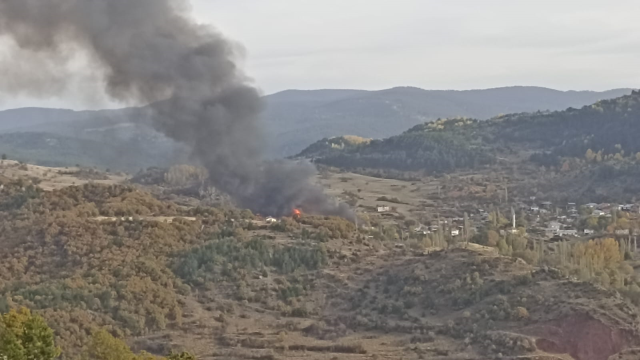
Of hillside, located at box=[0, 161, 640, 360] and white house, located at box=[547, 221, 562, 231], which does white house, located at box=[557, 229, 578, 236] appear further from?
hillside, located at box=[0, 161, 640, 360]

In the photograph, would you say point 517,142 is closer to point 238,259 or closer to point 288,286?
point 238,259

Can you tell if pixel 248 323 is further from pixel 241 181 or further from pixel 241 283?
pixel 241 181

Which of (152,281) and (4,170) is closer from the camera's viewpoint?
(152,281)

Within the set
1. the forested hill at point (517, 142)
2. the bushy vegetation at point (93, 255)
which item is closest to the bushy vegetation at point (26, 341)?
the bushy vegetation at point (93, 255)

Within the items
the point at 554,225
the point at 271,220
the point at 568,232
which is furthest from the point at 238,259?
the point at 554,225

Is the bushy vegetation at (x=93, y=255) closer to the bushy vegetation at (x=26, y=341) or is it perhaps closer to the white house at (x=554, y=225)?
the bushy vegetation at (x=26, y=341)

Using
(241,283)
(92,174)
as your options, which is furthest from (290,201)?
(92,174)

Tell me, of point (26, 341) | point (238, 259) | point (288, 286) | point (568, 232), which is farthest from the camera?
point (568, 232)

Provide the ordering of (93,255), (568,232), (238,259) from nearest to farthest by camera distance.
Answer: (93,255) < (238,259) < (568,232)

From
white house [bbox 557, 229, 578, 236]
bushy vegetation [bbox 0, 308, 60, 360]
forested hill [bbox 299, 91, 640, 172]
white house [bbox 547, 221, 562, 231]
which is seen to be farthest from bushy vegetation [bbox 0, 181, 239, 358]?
forested hill [bbox 299, 91, 640, 172]
